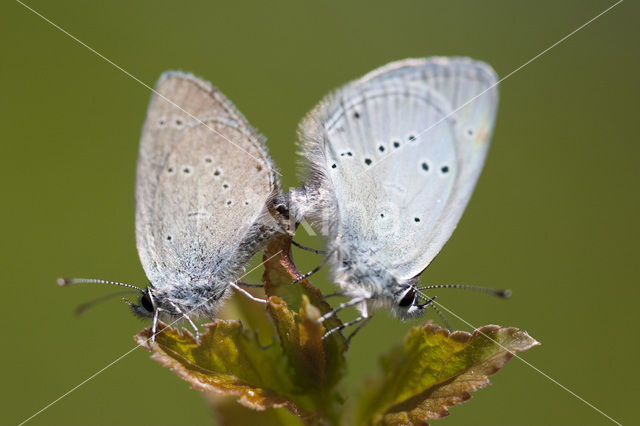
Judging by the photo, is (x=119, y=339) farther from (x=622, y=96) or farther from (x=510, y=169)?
(x=622, y=96)

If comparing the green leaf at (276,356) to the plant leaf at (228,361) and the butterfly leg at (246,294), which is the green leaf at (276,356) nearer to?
the plant leaf at (228,361)

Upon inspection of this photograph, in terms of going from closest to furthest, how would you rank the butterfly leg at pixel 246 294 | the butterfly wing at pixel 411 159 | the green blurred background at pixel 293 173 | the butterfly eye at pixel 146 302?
1. the butterfly leg at pixel 246 294
2. the butterfly wing at pixel 411 159
3. the butterfly eye at pixel 146 302
4. the green blurred background at pixel 293 173

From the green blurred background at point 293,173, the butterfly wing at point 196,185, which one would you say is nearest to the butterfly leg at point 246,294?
the butterfly wing at point 196,185

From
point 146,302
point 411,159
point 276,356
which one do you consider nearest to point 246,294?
point 276,356

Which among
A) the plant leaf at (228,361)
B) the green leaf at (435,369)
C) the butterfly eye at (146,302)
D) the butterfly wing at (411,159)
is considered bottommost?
the butterfly eye at (146,302)

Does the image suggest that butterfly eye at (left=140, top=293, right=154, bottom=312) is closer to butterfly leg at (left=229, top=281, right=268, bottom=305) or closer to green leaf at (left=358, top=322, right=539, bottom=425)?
butterfly leg at (left=229, top=281, right=268, bottom=305)

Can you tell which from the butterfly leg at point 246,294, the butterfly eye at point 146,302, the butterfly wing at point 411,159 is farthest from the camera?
the butterfly eye at point 146,302
